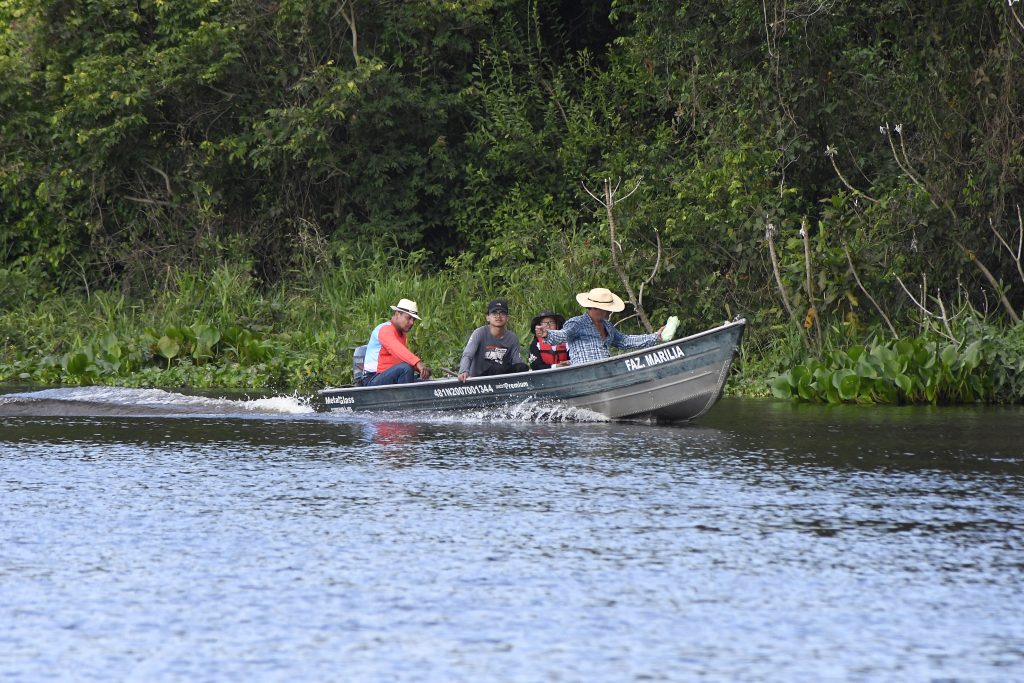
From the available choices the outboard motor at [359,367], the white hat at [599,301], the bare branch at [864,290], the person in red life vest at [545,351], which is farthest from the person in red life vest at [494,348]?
the bare branch at [864,290]

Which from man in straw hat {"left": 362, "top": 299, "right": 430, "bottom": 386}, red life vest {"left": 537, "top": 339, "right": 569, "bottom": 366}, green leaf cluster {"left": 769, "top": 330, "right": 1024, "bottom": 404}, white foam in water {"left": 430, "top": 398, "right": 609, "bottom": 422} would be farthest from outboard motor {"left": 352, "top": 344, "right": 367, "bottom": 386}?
green leaf cluster {"left": 769, "top": 330, "right": 1024, "bottom": 404}

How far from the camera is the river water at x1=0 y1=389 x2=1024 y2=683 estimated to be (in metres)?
5.61

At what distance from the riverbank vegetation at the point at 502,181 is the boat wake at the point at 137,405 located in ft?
11.3

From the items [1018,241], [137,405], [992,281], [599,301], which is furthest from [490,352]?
[1018,241]

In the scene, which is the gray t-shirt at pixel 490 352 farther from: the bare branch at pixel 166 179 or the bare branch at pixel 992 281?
the bare branch at pixel 166 179

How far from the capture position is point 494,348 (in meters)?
15.6

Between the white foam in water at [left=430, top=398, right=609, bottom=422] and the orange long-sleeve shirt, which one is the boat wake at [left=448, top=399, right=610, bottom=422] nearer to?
the white foam in water at [left=430, top=398, right=609, bottom=422]

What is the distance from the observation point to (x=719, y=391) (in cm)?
1442

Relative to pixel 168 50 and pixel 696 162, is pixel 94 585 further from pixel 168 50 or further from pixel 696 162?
pixel 168 50

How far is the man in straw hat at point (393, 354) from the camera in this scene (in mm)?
15711

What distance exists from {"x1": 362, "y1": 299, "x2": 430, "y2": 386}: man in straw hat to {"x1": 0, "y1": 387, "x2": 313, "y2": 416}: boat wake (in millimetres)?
893

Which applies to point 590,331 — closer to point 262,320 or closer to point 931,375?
point 931,375

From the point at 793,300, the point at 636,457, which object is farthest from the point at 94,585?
the point at 793,300

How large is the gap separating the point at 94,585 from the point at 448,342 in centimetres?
1495
